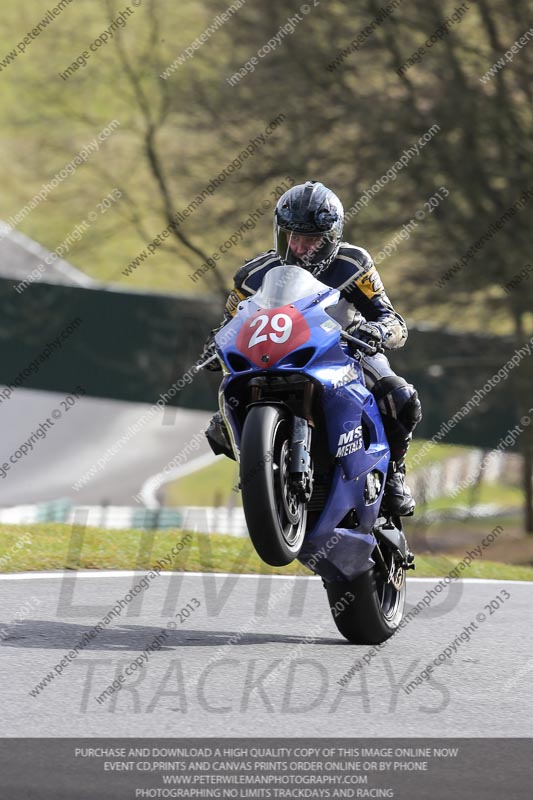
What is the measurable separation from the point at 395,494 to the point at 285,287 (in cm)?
124

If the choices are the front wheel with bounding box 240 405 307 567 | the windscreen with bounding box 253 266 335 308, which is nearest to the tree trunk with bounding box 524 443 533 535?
the windscreen with bounding box 253 266 335 308

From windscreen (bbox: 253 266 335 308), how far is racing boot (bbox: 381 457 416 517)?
1035mm

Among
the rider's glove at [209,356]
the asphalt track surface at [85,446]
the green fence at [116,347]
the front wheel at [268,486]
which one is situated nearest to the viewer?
the front wheel at [268,486]

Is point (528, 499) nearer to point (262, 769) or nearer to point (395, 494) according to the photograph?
point (395, 494)

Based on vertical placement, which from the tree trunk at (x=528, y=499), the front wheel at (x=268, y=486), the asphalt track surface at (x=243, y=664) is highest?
the tree trunk at (x=528, y=499)

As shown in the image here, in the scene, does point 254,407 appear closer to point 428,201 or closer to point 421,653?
point 421,653

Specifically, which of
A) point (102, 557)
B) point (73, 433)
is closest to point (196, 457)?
point (73, 433)

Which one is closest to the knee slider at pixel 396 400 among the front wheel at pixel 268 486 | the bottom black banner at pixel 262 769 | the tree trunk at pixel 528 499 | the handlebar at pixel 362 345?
the handlebar at pixel 362 345

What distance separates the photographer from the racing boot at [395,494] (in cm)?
644

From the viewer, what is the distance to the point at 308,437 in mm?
5590

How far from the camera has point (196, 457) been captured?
36.0 metres

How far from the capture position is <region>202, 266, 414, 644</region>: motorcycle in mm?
5367

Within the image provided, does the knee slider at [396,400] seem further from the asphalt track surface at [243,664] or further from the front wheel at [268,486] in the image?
the asphalt track surface at [243,664]

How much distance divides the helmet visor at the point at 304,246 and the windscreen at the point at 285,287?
0.26 metres
